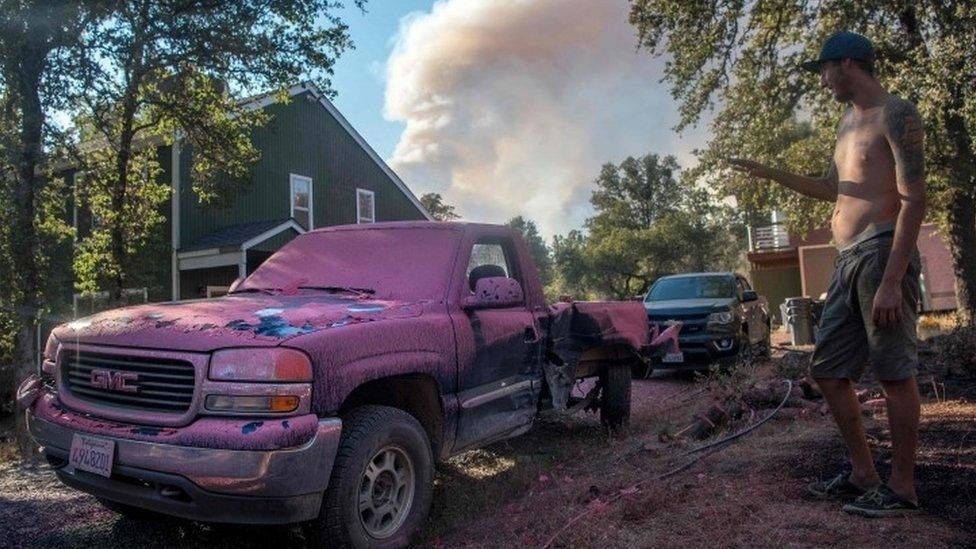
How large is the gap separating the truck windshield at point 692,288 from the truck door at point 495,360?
748 centimetres

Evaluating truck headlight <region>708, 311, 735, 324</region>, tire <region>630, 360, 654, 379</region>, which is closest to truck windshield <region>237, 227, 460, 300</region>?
tire <region>630, 360, 654, 379</region>

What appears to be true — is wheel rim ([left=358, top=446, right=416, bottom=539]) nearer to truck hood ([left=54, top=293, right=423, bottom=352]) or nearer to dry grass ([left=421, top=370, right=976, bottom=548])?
dry grass ([left=421, top=370, right=976, bottom=548])

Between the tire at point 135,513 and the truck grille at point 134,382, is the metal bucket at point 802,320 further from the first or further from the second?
the truck grille at point 134,382

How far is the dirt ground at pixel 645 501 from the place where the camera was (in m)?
3.02

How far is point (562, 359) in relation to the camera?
5.20m

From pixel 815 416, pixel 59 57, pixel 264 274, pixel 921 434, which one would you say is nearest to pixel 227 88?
pixel 59 57

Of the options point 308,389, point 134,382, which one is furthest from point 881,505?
point 134,382

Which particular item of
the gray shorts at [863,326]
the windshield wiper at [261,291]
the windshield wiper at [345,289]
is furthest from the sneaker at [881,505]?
the windshield wiper at [261,291]

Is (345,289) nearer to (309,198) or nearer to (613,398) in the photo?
(613,398)

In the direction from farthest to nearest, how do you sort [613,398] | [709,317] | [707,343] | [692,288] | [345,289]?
[692,288] → [709,317] → [707,343] → [613,398] → [345,289]

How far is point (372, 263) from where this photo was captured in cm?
450

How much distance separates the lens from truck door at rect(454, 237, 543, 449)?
160 inches

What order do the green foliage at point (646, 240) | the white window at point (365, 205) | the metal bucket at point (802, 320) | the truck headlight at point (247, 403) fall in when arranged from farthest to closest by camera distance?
the green foliage at point (646, 240) → the white window at point (365, 205) → the metal bucket at point (802, 320) → the truck headlight at point (247, 403)

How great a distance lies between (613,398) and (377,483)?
3.18m
